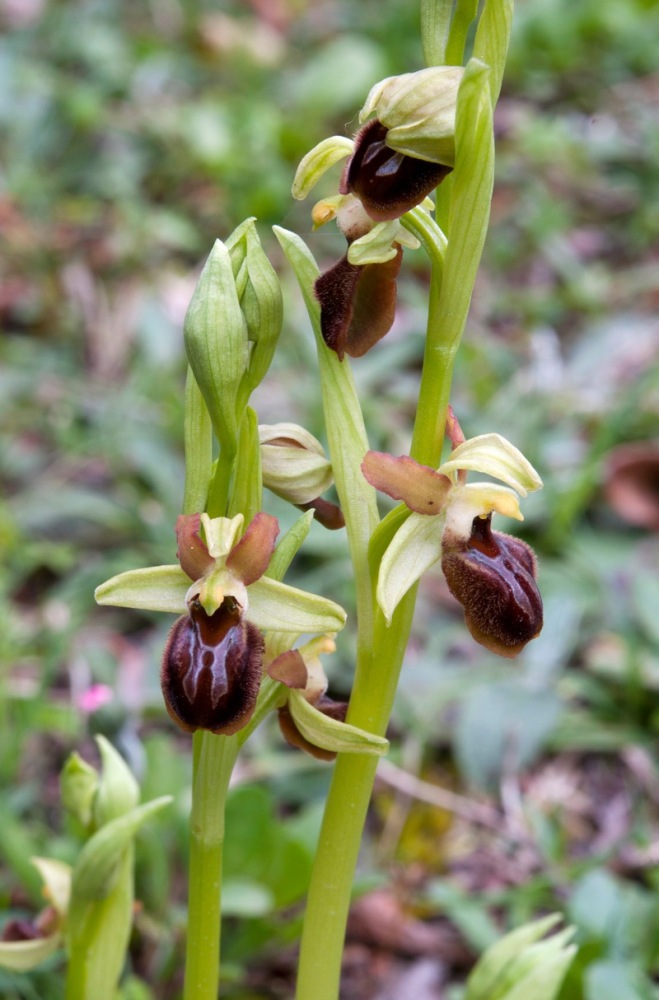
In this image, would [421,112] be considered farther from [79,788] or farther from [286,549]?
[79,788]

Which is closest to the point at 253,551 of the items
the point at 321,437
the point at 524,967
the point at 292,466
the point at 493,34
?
the point at 292,466

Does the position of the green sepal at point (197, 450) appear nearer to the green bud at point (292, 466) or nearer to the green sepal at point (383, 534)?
the green bud at point (292, 466)

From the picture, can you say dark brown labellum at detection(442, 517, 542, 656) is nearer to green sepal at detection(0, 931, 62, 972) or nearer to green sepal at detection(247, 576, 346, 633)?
green sepal at detection(247, 576, 346, 633)

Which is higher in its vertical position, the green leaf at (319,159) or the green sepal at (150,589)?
the green leaf at (319,159)

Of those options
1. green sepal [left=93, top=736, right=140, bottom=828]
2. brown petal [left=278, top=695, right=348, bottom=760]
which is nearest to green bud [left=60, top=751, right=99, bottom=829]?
green sepal [left=93, top=736, right=140, bottom=828]

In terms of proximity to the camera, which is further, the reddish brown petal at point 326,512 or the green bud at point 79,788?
the green bud at point 79,788

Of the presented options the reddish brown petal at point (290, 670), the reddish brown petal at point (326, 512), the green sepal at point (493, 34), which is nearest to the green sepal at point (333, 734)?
the reddish brown petal at point (290, 670)
